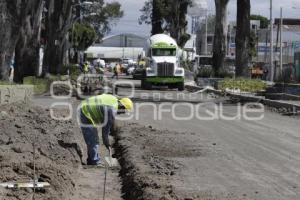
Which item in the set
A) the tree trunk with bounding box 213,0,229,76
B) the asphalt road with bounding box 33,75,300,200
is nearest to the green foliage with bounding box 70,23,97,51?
the tree trunk with bounding box 213,0,229,76

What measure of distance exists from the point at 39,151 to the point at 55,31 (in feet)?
106

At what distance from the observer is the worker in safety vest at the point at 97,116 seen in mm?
13570

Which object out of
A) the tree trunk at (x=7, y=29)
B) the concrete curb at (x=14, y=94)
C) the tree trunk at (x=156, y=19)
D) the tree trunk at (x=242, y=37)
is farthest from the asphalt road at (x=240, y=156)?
the tree trunk at (x=156, y=19)

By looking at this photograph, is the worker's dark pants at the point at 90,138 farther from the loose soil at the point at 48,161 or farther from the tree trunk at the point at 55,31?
the tree trunk at the point at 55,31

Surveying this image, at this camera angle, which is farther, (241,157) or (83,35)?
(83,35)

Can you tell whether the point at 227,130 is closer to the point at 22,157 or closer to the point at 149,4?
the point at 22,157

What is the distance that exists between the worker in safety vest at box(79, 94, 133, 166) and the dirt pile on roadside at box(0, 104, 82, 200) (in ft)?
1.21

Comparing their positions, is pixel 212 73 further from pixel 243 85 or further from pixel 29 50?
pixel 29 50

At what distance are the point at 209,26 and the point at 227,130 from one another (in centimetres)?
12543

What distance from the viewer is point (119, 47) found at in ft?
531

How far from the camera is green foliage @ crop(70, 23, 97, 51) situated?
96.3m

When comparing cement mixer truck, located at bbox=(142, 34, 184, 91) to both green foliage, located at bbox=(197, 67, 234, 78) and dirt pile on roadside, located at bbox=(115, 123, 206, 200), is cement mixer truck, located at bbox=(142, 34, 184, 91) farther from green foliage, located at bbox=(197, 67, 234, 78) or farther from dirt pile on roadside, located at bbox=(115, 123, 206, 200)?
dirt pile on roadside, located at bbox=(115, 123, 206, 200)

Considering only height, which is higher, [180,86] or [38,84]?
[38,84]

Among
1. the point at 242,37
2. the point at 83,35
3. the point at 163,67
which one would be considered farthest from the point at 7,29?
the point at 83,35
